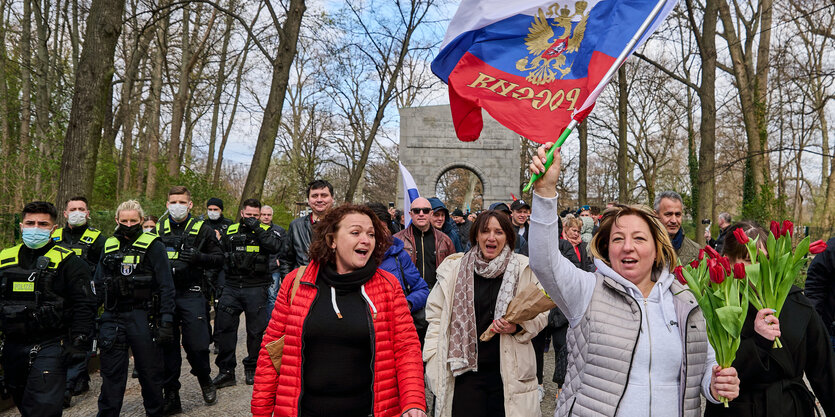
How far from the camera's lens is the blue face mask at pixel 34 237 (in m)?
4.41

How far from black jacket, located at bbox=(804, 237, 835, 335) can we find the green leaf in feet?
10.1

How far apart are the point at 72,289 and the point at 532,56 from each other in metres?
3.96

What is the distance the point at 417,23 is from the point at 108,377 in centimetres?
1753

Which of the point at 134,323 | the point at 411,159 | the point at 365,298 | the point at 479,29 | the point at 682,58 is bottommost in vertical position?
the point at 134,323

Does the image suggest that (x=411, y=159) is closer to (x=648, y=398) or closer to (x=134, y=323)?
(x=134, y=323)

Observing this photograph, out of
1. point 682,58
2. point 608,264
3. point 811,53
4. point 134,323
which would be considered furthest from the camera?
point 811,53

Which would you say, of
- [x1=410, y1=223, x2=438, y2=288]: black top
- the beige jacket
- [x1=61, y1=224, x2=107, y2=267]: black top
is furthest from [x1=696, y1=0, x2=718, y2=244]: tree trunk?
[x1=61, y1=224, x2=107, y2=267]: black top

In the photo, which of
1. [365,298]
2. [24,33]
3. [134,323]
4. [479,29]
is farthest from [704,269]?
[24,33]

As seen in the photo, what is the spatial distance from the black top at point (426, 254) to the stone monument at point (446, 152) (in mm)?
20024

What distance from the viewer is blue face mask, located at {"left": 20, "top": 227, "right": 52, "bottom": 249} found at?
4414mm

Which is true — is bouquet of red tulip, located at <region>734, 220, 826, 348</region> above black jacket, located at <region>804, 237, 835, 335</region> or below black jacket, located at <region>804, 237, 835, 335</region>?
above

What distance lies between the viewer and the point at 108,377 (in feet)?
15.7

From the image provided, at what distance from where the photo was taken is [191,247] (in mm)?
6184

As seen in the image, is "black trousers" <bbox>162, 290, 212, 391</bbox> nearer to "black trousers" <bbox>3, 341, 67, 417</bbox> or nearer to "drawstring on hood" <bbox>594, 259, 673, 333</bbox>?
"black trousers" <bbox>3, 341, 67, 417</bbox>
